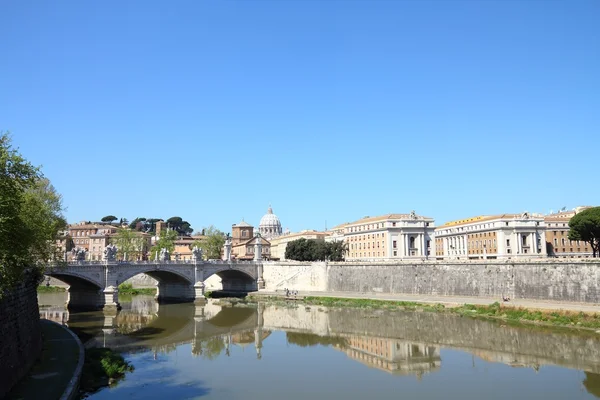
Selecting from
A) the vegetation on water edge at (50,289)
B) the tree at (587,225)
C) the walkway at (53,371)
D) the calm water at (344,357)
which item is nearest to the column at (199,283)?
the calm water at (344,357)

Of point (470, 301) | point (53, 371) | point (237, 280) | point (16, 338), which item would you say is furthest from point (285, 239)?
point (16, 338)

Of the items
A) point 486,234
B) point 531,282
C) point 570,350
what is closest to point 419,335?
point 570,350

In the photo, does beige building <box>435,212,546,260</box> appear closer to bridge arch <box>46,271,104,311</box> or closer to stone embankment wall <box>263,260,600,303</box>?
stone embankment wall <box>263,260,600,303</box>

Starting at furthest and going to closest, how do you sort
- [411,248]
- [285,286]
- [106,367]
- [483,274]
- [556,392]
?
[411,248]
[285,286]
[483,274]
[106,367]
[556,392]

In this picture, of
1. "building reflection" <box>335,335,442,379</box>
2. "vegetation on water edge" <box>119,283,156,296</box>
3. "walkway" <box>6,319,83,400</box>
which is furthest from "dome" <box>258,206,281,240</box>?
"walkway" <box>6,319,83,400</box>

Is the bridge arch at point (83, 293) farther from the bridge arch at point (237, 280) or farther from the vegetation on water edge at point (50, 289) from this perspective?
the vegetation on water edge at point (50, 289)

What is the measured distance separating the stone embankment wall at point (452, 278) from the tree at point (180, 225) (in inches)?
4417

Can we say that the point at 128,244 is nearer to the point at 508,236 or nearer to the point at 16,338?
the point at 508,236

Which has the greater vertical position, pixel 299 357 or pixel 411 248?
pixel 411 248

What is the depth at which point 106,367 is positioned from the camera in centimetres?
2452

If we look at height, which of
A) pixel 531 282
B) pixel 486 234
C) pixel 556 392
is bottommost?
pixel 556 392

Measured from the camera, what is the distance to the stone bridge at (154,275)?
169 ft

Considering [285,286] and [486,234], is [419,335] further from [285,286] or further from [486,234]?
[486,234]

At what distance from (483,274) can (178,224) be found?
14254cm
